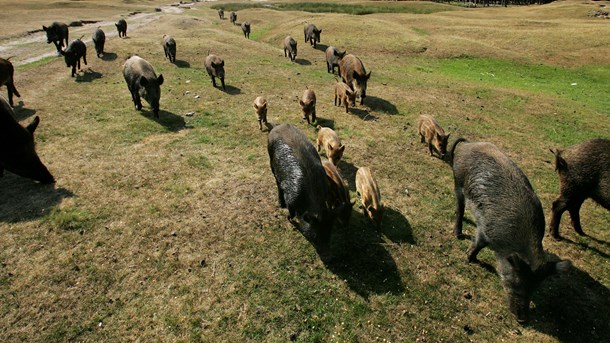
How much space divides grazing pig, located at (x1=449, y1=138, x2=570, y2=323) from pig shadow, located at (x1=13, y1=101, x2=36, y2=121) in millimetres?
17074

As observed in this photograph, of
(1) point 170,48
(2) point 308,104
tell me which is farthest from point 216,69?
(2) point 308,104

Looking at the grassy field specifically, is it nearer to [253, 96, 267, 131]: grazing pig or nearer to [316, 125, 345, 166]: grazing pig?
[253, 96, 267, 131]: grazing pig

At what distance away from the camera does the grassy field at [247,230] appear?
259 inches

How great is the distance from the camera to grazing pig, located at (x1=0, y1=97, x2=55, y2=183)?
985cm

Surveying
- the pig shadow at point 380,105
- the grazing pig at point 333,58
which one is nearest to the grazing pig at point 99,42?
the grazing pig at point 333,58

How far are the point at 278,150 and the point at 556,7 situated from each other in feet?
201

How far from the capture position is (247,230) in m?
8.69

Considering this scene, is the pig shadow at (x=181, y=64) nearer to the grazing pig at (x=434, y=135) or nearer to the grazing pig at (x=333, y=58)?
the grazing pig at (x=333, y=58)

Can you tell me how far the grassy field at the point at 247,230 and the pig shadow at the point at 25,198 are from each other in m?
0.05

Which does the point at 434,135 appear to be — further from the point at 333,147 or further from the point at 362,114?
the point at 362,114

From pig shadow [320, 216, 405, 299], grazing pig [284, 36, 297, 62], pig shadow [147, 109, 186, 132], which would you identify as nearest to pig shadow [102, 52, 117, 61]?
pig shadow [147, 109, 186, 132]

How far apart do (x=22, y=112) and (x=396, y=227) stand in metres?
16.6

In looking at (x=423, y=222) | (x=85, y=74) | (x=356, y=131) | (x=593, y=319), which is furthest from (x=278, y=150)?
(x=85, y=74)

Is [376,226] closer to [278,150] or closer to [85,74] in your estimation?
[278,150]
